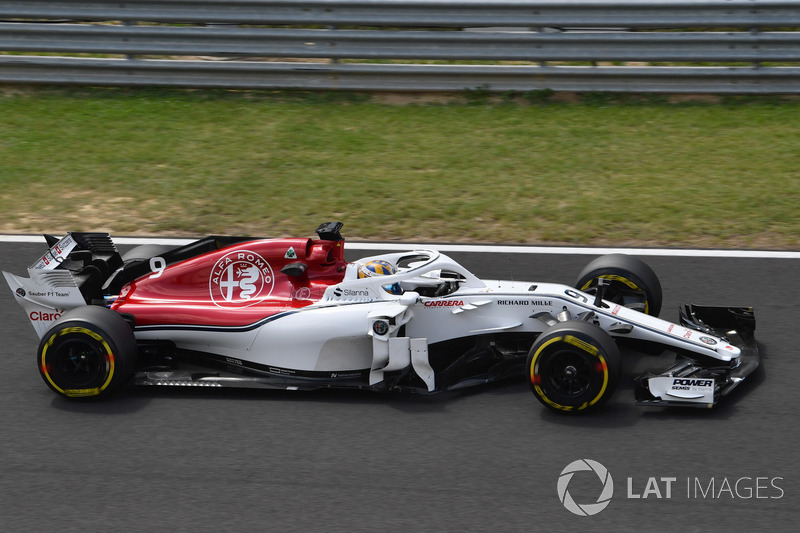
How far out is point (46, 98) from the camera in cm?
1180

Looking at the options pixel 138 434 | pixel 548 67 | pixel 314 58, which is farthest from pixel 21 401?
pixel 548 67

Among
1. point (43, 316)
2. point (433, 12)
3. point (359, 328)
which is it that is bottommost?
point (359, 328)

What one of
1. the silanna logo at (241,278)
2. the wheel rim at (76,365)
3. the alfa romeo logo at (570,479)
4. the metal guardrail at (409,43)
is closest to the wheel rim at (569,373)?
the alfa romeo logo at (570,479)

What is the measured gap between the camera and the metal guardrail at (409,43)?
1090 cm

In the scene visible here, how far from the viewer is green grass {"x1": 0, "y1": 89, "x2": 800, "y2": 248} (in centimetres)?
867

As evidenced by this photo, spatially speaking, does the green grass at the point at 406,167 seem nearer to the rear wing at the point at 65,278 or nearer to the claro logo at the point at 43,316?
the rear wing at the point at 65,278

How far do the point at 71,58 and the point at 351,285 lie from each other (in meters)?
7.34

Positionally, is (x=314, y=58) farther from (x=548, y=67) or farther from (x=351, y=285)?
(x=351, y=285)

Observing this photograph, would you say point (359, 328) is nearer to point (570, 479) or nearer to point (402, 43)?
point (570, 479)

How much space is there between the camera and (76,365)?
5883 millimetres

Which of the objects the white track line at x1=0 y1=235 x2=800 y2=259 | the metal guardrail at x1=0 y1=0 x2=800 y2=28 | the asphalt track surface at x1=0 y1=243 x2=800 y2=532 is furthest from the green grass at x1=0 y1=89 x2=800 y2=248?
the asphalt track surface at x1=0 y1=243 x2=800 y2=532

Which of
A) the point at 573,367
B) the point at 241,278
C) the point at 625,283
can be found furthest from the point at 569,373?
the point at 241,278

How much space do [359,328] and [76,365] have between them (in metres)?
1.72

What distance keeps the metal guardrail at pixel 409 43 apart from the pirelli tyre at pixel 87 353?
6.26 m
